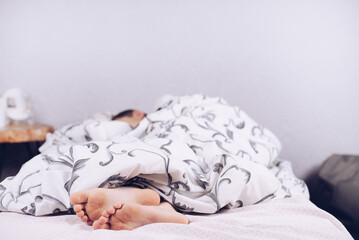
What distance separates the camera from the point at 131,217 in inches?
25.9

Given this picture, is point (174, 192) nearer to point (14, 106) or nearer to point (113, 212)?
point (113, 212)

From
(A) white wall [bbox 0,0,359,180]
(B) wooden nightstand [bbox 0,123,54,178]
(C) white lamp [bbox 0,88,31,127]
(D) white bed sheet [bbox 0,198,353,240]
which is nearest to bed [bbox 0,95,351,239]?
(D) white bed sheet [bbox 0,198,353,240]

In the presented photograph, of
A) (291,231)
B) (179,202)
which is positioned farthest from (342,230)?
(179,202)

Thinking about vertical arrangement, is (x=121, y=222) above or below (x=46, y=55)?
below

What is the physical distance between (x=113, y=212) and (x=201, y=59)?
4.57 ft

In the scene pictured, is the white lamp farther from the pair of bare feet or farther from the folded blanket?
the pair of bare feet

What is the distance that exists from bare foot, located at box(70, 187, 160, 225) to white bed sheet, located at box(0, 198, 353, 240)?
0.03 meters

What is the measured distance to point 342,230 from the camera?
739 mm

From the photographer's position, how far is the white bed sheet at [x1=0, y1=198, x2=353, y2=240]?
62 cm

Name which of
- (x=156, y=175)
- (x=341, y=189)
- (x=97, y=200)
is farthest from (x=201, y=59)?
(x=97, y=200)

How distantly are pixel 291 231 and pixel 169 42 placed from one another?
144cm

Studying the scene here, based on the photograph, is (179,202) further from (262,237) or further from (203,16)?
(203,16)

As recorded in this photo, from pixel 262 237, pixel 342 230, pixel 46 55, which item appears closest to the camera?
pixel 262 237

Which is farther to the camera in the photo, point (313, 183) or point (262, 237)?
point (313, 183)
